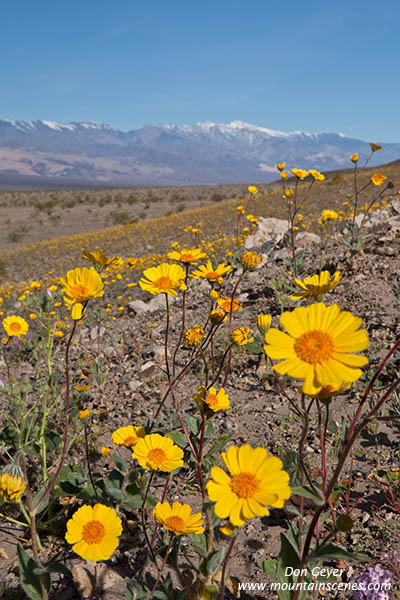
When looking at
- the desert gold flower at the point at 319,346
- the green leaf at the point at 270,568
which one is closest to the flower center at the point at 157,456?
the green leaf at the point at 270,568

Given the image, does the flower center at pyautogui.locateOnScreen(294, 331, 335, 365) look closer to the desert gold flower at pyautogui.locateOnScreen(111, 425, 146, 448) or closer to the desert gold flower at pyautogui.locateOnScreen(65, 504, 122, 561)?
the desert gold flower at pyautogui.locateOnScreen(111, 425, 146, 448)

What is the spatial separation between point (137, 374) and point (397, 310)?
2.39 metres

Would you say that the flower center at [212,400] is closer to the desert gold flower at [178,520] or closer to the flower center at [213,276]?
the desert gold flower at [178,520]

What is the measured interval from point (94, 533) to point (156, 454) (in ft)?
1.18

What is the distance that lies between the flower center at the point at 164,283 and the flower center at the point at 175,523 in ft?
2.92

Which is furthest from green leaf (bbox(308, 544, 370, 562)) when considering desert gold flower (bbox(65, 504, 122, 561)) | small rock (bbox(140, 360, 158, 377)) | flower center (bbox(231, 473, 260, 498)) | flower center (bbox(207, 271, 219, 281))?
small rock (bbox(140, 360, 158, 377))

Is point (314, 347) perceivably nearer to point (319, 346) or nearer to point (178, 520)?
point (319, 346)

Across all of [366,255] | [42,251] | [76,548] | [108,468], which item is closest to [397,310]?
[366,255]

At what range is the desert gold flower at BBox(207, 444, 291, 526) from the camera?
0.92 meters

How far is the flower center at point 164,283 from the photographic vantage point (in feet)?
5.31

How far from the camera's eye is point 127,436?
154 centimetres

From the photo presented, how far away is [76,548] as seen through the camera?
4.21 feet

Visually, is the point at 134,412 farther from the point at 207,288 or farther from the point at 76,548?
the point at 207,288

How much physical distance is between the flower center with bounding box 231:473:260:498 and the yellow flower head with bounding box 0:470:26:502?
76 centimetres
